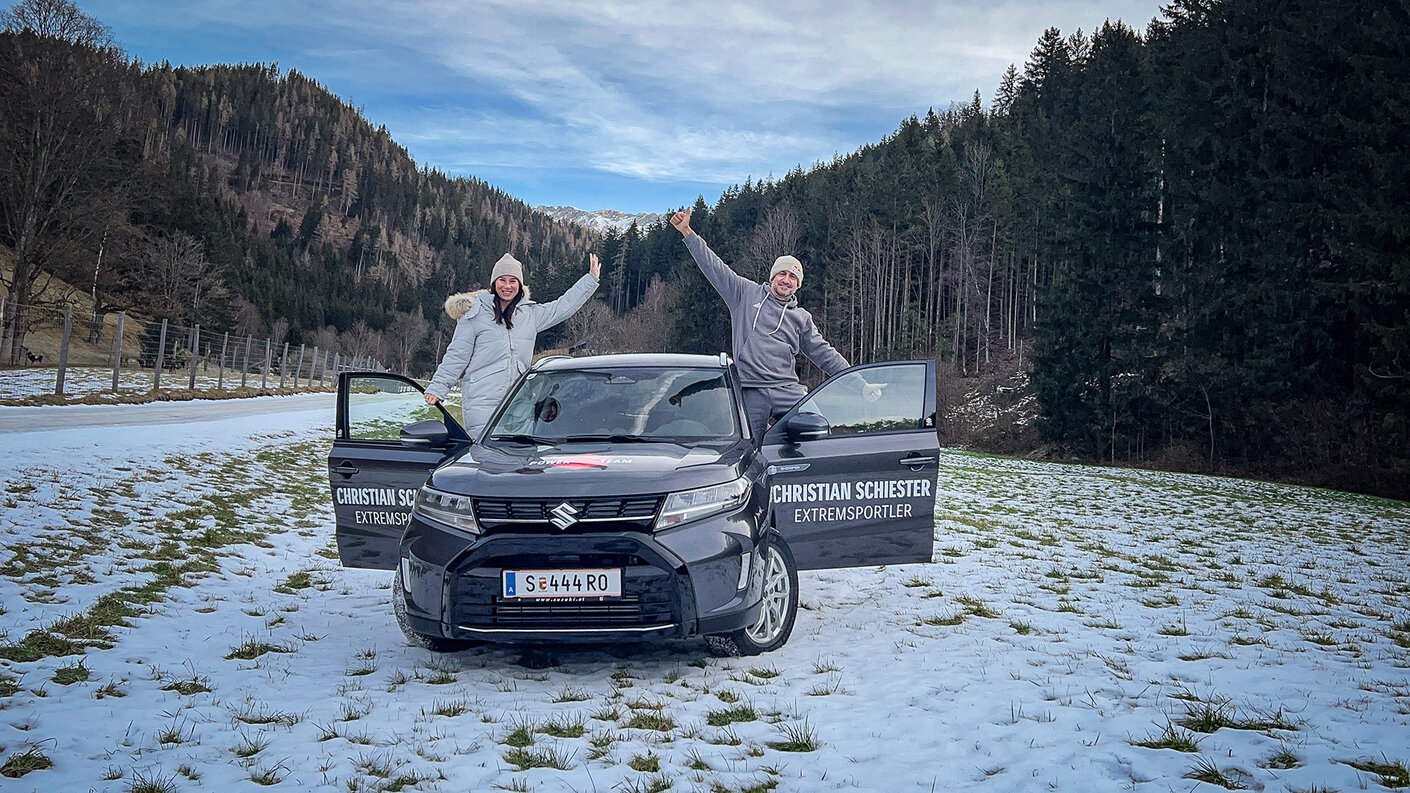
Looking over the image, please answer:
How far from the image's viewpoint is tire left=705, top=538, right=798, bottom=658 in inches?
192

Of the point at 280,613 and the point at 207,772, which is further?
the point at 280,613

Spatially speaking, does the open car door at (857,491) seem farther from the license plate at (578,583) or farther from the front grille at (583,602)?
the license plate at (578,583)

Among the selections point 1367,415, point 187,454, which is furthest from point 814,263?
point 187,454

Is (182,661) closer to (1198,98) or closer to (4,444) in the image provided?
(4,444)

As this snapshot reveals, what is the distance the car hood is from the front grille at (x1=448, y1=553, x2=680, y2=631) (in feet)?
1.07

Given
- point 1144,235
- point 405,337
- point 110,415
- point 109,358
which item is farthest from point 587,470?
point 405,337

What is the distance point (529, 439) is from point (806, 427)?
1693 mm

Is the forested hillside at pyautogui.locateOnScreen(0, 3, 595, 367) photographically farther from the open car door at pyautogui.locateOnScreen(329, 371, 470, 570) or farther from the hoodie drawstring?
the hoodie drawstring

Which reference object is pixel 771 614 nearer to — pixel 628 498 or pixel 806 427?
pixel 806 427

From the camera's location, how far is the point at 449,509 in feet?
14.8

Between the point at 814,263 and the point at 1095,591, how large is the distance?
234ft

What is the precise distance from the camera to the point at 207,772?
10.7 feet

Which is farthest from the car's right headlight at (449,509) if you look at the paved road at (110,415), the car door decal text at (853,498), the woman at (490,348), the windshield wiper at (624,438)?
the paved road at (110,415)

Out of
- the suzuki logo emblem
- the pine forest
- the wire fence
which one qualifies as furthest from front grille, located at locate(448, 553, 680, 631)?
the wire fence
